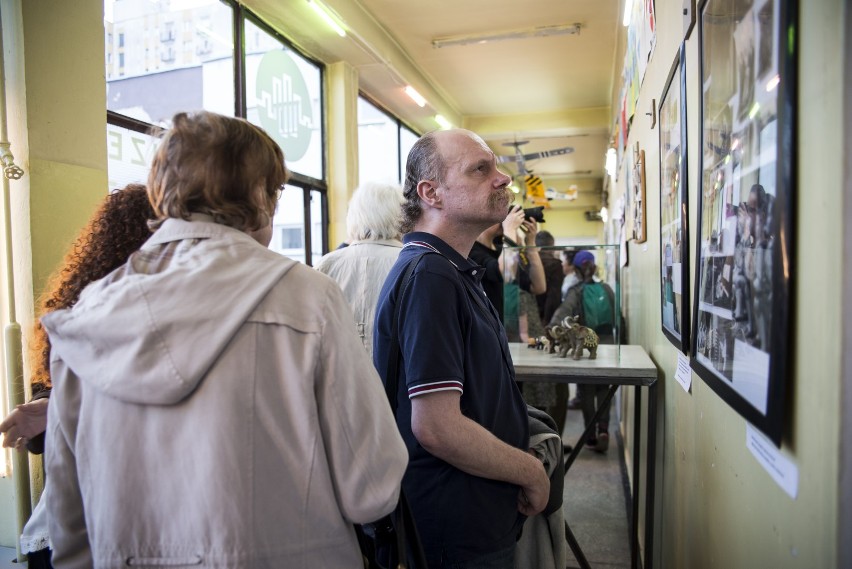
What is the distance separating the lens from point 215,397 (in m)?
0.74

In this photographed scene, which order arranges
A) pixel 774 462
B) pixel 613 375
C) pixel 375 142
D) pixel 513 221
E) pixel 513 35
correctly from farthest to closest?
pixel 375 142
pixel 513 35
pixel 513 221
pixel 613 375
pixel 774 462

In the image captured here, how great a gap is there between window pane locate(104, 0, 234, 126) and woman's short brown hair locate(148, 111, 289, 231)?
208 cm

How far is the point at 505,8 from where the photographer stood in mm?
4902

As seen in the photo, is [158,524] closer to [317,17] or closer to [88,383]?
[88,383]

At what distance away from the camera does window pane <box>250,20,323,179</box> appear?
421 cm

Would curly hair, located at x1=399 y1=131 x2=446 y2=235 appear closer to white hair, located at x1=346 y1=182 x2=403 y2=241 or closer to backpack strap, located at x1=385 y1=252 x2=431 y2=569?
backpack strap, located at x1=385 y1=252 x2=431 y2=569

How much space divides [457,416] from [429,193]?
1.89ft

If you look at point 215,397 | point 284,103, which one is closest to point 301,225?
point 284,103

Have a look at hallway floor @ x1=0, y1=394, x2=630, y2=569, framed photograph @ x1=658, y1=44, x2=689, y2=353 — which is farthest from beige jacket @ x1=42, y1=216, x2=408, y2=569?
hallway floor @ x1=0, y1=394, x2=630, y2=569

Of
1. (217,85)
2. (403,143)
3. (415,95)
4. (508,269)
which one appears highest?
(415,95)

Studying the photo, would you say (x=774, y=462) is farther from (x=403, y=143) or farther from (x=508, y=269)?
(x=403, y=143)

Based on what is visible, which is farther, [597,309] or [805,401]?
[597,309]

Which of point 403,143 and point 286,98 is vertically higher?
point 403,143

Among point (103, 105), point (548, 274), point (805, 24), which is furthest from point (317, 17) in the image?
point (805, 24)
